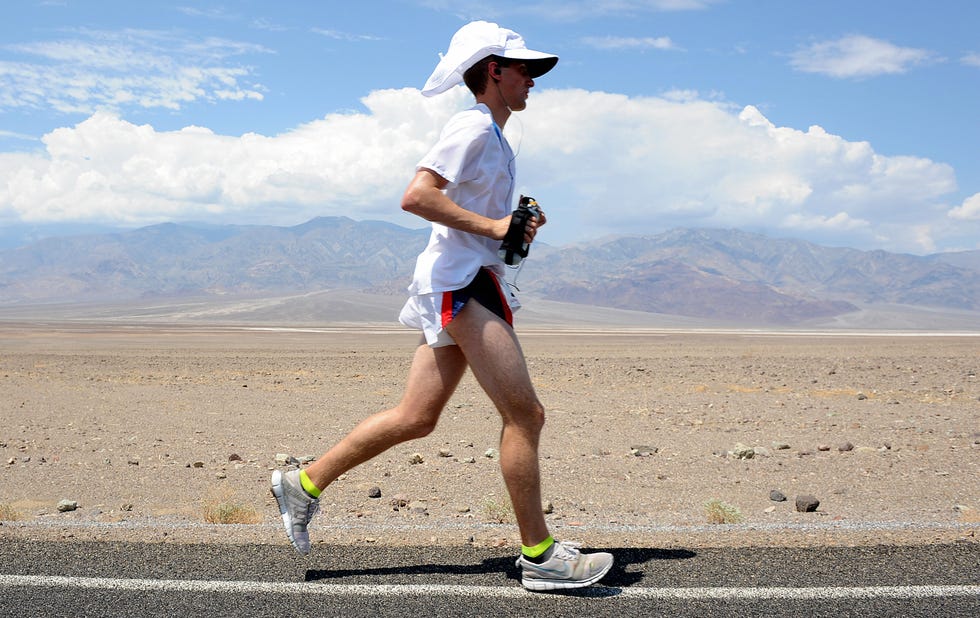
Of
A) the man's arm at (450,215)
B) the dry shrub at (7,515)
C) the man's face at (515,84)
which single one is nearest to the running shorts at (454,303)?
the man's arm at (450,215)

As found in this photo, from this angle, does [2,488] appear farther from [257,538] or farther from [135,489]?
[257,538]

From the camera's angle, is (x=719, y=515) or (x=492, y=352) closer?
(x=492, y=352)

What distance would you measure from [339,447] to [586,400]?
37.6 ft

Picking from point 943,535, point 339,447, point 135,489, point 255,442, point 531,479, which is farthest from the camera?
point 255,442

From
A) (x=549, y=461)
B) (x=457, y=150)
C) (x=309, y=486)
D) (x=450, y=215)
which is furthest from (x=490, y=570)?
(x=549, y=461)

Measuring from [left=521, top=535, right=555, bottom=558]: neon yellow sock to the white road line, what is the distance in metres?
0.13

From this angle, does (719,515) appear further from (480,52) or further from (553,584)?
(480,52)

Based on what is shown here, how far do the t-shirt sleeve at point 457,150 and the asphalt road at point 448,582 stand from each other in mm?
1529

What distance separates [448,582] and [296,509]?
728mm

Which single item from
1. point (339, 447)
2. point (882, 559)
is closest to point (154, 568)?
point (339, 447)

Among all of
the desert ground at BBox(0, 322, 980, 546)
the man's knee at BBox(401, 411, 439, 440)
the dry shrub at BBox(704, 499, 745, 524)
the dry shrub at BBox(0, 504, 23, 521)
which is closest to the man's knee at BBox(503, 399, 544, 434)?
the man's knee at BBox(401, 411, 439, 440)

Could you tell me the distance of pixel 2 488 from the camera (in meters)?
7.73

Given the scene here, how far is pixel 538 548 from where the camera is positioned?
3.40 meters

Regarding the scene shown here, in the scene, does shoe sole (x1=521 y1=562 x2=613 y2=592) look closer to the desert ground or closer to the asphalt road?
the asphalt road
